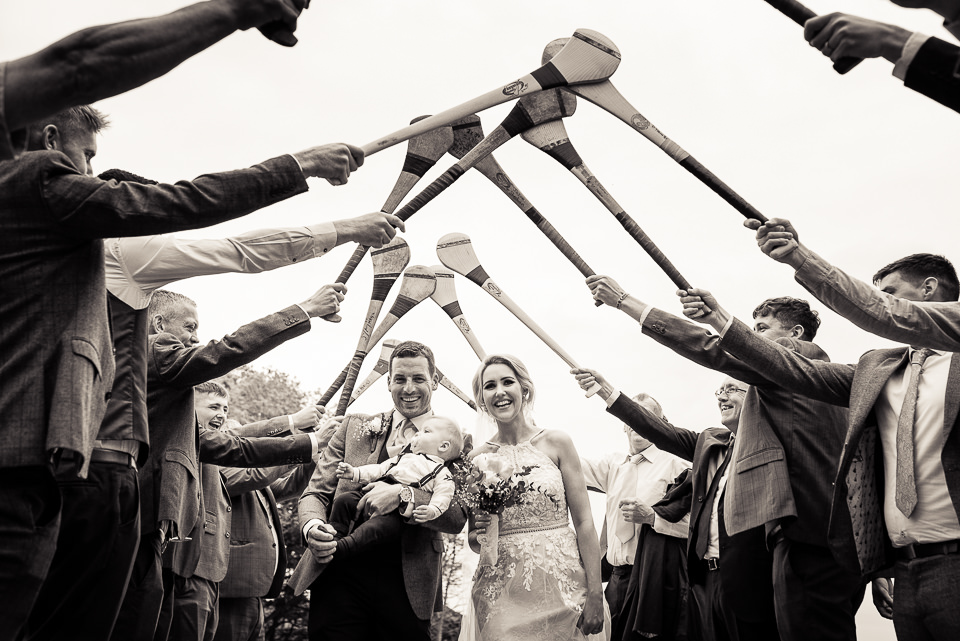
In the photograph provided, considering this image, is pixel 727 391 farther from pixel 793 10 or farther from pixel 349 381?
pixel 793 10

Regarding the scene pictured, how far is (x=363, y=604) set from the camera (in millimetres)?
4512

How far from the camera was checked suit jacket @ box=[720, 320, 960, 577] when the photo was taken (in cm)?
350

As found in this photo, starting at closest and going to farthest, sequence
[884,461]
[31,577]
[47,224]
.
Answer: [31,577] → [47,224] → [884,461]

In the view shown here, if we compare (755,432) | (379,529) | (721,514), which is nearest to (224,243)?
(379,529)

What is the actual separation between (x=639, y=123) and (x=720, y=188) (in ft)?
3.16

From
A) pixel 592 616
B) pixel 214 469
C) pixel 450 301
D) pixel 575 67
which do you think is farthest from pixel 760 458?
pixel 450 301

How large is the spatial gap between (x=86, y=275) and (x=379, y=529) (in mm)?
2280

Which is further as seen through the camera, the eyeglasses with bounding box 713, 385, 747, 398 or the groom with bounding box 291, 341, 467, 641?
the eyeglasses with bounding box 713, 385, 747, 398

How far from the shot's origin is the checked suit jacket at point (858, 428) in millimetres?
3497

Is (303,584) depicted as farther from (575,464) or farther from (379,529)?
(575,464)

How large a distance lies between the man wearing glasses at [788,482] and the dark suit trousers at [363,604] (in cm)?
177

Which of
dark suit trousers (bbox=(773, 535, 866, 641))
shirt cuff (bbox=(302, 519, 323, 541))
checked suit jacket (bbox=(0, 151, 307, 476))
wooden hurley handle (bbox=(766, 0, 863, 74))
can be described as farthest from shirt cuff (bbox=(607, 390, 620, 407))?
checked suit jacket (bbox=(0, 151, 307, 476))

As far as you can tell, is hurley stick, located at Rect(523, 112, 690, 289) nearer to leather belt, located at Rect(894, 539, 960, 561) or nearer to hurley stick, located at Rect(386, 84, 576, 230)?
hurley stick, located at Rect(386, 84, 576, 230)

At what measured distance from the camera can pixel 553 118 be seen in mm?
5848
